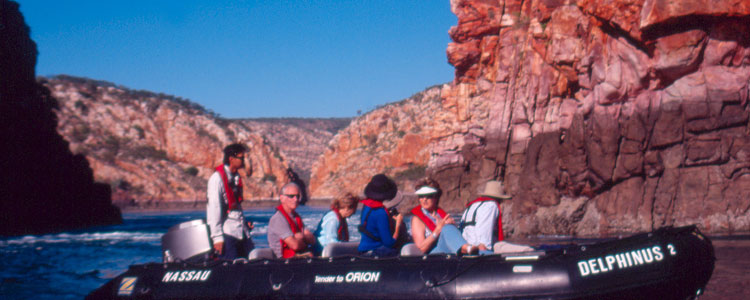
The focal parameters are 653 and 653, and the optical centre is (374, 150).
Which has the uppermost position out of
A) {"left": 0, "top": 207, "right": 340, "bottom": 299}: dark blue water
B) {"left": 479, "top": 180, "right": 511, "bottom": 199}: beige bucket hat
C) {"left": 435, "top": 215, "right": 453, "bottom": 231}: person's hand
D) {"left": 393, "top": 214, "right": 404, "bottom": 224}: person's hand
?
{"left": 479, "top": 180, "right": 511, "bottom": 199}: beige bucket hat

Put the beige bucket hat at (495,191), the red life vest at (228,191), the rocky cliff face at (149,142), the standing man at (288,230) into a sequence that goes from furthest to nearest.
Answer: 1. the rocky cliff face at (149,142)
2. the red life vest at (228,191)
3. the standing man at (288,230)
4. the beige bucket hat at (495,191)

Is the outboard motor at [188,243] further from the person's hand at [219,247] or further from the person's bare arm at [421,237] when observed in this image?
the person's bare arm at [421,237]

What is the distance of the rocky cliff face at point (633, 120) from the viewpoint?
947 inches

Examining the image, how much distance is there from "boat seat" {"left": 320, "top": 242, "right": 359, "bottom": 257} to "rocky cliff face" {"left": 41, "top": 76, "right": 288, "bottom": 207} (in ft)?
275

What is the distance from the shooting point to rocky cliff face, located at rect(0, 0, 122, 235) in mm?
35438

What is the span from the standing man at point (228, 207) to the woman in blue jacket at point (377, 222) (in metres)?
1.70

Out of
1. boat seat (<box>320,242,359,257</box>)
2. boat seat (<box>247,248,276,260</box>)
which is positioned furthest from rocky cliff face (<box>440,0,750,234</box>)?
boat seat (<box>247,248,276,260</box>)

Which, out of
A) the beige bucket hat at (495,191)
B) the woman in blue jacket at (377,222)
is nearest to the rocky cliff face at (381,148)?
the beige bucket hat at (495,191)

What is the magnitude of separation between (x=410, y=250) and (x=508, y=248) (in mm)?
1049

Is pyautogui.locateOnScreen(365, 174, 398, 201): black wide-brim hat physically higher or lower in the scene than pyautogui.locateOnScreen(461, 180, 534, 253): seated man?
higher

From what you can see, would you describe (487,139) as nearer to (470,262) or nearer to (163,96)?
(470,262)

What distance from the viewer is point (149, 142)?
354 feet

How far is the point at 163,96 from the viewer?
138 metres

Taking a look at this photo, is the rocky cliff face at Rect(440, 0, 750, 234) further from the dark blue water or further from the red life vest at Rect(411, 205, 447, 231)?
the red life vest at Rect(411, 205, 447, 231)
